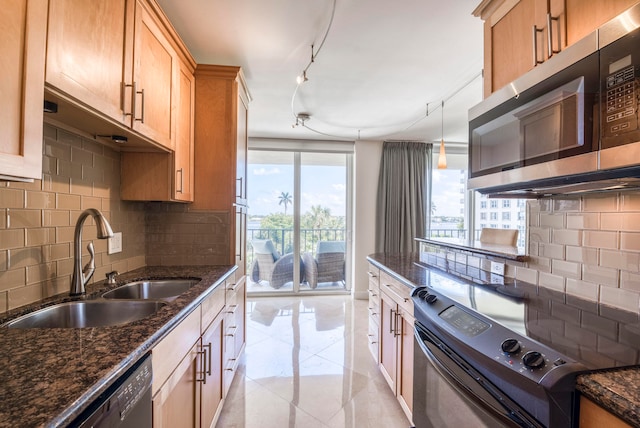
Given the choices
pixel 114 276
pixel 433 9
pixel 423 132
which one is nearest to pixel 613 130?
pixel 433 9

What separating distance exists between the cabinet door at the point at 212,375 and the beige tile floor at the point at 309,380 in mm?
254

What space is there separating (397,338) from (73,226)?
6.22ft

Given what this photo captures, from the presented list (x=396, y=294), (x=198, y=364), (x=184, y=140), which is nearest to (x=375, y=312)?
(x=396, y=294)

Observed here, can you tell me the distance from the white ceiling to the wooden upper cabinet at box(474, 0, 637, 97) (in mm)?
248

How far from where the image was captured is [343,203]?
470 cm

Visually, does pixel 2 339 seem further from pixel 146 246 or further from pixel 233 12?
pixel 233 12

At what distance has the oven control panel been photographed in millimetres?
764

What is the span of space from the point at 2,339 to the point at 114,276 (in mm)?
761

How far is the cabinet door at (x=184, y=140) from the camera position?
1.91 meters

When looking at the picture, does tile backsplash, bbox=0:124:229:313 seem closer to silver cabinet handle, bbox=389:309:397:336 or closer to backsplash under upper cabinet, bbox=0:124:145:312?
backsplash under upper cabinet, bbox=0:124:145:312

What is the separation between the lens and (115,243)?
1.83 metres

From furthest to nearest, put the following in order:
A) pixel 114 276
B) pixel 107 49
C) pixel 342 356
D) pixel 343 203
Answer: pixel 343 203 → pixel 342 356 → pixel 114 276 → pixel 107 49

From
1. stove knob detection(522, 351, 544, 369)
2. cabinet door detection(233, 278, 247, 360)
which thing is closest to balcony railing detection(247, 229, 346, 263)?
cabinet door detection(233, 278, 247, 360)

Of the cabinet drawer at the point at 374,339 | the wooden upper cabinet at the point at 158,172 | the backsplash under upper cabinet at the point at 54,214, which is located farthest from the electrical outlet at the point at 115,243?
the cabinet drawer at the point at 374,339
